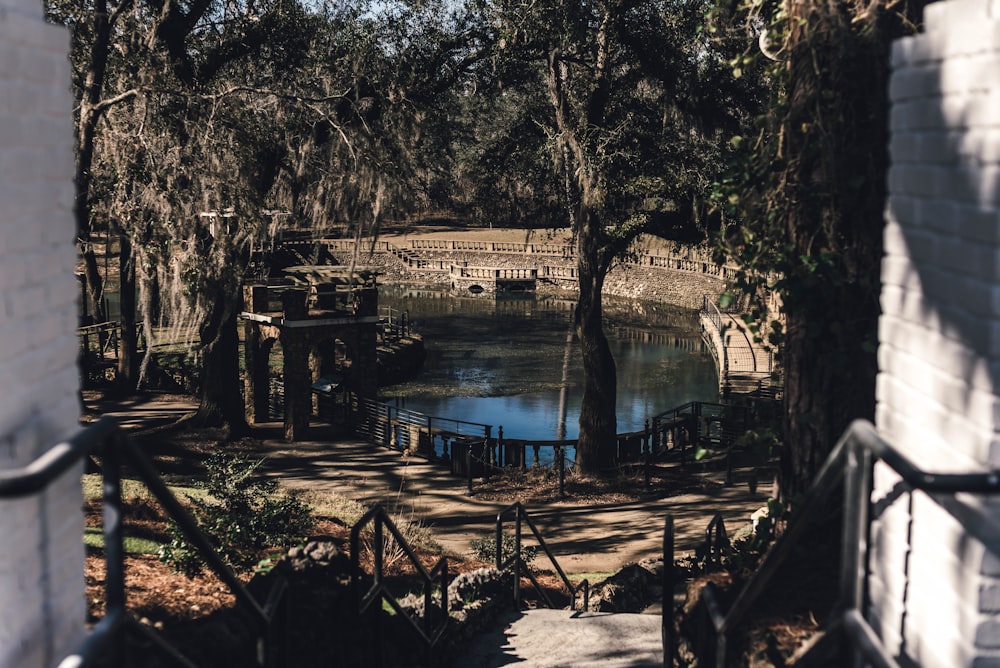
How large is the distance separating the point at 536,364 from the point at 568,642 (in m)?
32.4

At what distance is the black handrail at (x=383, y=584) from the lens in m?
5.64

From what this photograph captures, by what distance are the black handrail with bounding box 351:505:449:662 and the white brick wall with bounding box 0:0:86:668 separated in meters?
2.04

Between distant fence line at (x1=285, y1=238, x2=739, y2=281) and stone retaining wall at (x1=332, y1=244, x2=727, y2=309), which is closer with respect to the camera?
stone retaining wall at (x1=332, y1=244, x2=727, y2=309)

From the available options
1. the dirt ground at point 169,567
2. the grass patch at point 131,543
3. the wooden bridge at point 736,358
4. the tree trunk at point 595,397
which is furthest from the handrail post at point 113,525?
the wooden bridge at point 736,358

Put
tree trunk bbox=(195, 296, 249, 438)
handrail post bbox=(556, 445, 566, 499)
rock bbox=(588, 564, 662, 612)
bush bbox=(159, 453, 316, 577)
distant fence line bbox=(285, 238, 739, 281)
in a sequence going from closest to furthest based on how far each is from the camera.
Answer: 1. bush bbox=(159, 453, 316, 577)
2. rock bbox=(588, 564, 662, 612)
3. handrail post bbox=(556, 445, 566, 499)
4. tree trunk bbox=(195, 296, 249, 438)
5. distant fence line bbox=(285, 238, 739, 281)

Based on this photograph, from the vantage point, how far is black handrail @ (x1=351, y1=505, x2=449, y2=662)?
5645mm

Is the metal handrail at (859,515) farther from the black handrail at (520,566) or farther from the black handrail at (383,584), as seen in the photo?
the black handrail at (520,566)

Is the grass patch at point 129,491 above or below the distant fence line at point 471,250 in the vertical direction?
below

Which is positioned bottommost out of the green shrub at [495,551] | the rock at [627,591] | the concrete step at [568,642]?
the green shrub at [495,551]

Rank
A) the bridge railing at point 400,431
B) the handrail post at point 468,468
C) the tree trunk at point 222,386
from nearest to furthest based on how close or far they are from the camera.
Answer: the handrail post at point 468,468
the tree trunk at point 222,386
the bridge railing at point 400,431

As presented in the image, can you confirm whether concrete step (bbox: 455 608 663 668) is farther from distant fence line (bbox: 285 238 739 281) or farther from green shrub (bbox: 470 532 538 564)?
distant fence line (bbox: 285 238 739 281)

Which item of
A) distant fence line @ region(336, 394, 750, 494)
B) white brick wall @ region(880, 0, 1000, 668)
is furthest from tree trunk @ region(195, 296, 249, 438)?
white brick wall @ region(880, 0, 1000, 668)

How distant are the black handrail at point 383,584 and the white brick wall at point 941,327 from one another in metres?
2.56

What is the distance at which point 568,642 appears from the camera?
771 centimetres
